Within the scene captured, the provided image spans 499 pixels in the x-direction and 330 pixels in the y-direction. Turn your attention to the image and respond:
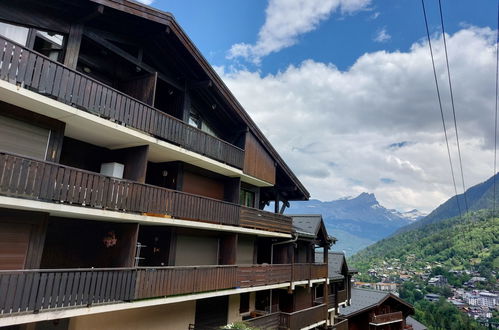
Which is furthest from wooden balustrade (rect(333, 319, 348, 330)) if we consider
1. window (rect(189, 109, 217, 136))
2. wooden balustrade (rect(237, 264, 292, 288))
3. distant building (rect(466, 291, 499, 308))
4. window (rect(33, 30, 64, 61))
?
distant building (rect(466, 291, 499, 308))

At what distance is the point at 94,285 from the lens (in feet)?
31.5

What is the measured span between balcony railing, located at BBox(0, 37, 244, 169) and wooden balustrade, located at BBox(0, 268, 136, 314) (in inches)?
189

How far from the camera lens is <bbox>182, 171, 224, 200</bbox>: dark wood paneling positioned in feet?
51.9

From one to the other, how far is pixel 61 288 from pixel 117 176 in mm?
4204

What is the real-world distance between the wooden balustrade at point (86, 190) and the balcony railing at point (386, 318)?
2700 cm

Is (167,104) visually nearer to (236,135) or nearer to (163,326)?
(236,135)

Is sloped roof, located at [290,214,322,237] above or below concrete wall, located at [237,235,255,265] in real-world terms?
above

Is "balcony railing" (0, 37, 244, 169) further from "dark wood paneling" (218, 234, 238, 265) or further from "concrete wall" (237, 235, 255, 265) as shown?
"concrete wall" (237, 235, 255, 265)

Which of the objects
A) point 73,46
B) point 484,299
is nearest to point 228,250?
point 73,46

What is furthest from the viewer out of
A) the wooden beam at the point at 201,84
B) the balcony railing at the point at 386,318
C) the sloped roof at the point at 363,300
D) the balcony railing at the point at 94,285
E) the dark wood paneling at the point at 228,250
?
the balcony railing at the point at 386,318

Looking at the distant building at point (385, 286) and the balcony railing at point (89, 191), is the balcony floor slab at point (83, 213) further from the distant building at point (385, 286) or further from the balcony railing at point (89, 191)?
the distant building at point (385, 286)

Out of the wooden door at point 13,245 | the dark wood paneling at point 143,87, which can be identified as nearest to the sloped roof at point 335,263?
the dark wood paneling at point 143,87

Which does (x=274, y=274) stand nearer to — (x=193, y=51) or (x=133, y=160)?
(x=133, y=160)

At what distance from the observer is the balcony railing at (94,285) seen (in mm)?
7934
